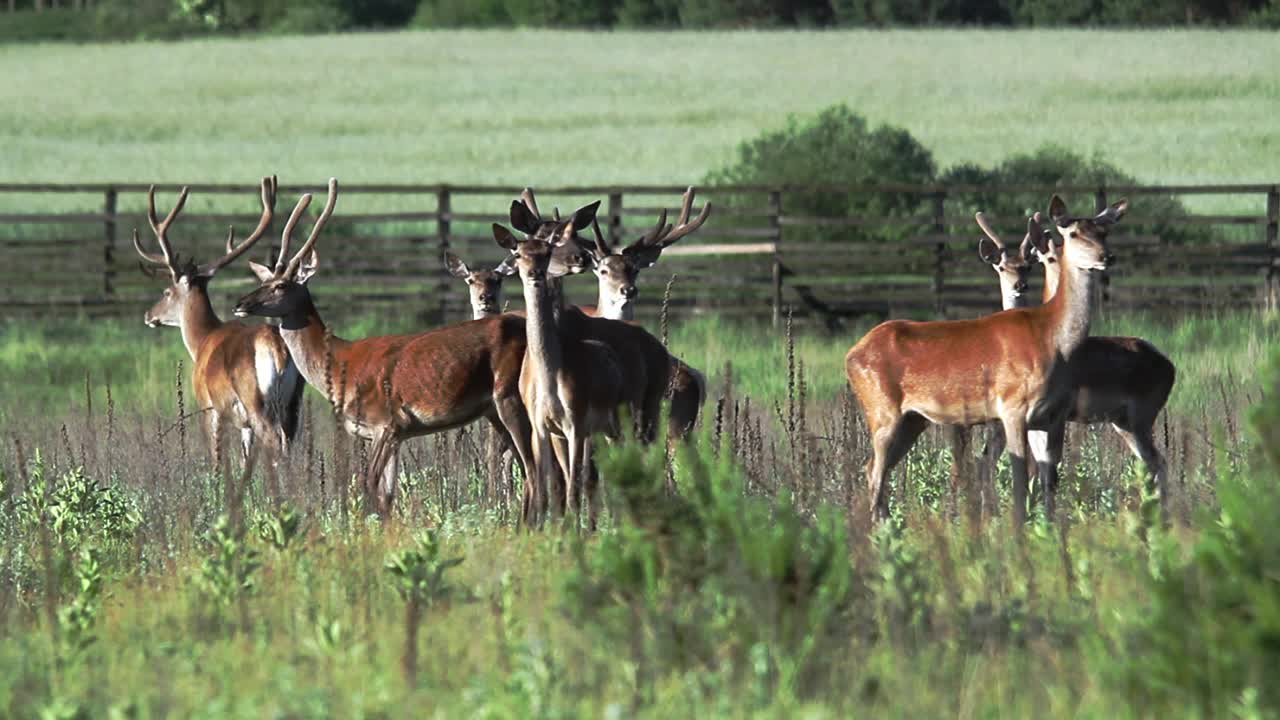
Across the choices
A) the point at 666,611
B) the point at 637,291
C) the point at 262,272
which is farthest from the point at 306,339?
the point at 666,611

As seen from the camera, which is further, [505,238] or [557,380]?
[505,238]

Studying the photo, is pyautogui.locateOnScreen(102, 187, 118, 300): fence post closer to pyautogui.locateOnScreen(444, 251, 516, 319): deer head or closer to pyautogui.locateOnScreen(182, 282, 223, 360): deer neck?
pyautogui.locateOnScreen(182, 282, 223, 360): deer neck

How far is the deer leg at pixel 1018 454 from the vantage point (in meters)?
8.34

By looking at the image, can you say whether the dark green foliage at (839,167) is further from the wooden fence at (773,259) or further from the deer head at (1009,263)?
the deer head at (1009,263)

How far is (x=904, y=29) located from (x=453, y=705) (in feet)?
189

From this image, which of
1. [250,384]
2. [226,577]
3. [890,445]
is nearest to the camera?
[226,577]

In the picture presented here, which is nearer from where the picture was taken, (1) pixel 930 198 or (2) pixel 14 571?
(2) pixel 14 571

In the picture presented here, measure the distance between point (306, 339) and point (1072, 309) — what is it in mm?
3959

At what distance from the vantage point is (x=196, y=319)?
12.4 metres

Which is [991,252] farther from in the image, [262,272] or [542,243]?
[262,272]

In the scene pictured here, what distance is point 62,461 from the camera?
11195 mm

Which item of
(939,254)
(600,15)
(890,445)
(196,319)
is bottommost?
(890,445)

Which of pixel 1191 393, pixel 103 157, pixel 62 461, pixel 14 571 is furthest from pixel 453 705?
pixel 103 157

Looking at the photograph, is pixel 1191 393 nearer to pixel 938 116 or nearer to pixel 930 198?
pixel 930 198
